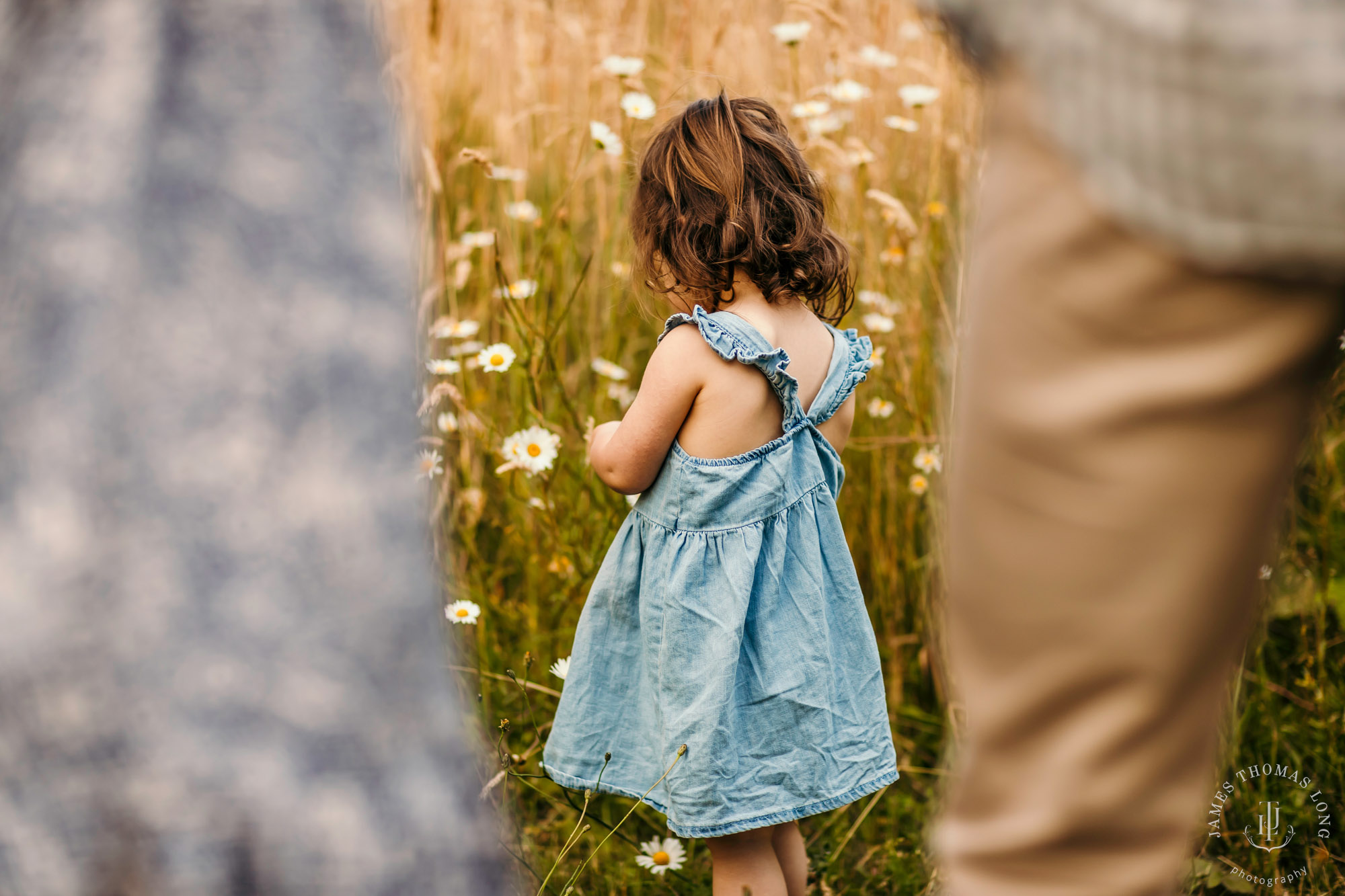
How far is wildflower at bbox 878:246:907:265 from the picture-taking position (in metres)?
2.20

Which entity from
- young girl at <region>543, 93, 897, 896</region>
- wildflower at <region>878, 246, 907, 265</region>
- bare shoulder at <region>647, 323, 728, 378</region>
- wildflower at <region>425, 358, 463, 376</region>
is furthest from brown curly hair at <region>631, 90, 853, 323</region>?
wildflower at <region>878, 246, 907, 265</region>

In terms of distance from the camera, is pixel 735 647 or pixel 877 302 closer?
pixel 735 647

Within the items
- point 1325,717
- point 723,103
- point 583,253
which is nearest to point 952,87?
point 583,253

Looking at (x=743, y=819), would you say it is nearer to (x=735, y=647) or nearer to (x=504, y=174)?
(x=735, y=647)

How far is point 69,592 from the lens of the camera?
573mm

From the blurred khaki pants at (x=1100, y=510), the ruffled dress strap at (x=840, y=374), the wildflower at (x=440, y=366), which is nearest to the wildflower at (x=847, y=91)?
the ruffled dress strap at (x=840, y=374)

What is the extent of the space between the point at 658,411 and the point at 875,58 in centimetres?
121

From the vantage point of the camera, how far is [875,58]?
2.31 metres

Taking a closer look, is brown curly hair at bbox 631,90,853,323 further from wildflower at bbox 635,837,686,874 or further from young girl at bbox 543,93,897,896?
wildflower at bbox 635,837,686,874

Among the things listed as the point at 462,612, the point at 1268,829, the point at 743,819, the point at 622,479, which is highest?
the point at 622,479

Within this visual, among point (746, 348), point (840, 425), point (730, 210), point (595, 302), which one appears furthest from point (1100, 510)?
point (595, 302)

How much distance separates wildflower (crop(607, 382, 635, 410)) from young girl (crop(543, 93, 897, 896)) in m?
0.65

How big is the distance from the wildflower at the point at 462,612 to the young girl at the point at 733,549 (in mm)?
192

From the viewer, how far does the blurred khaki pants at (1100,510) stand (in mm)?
482
